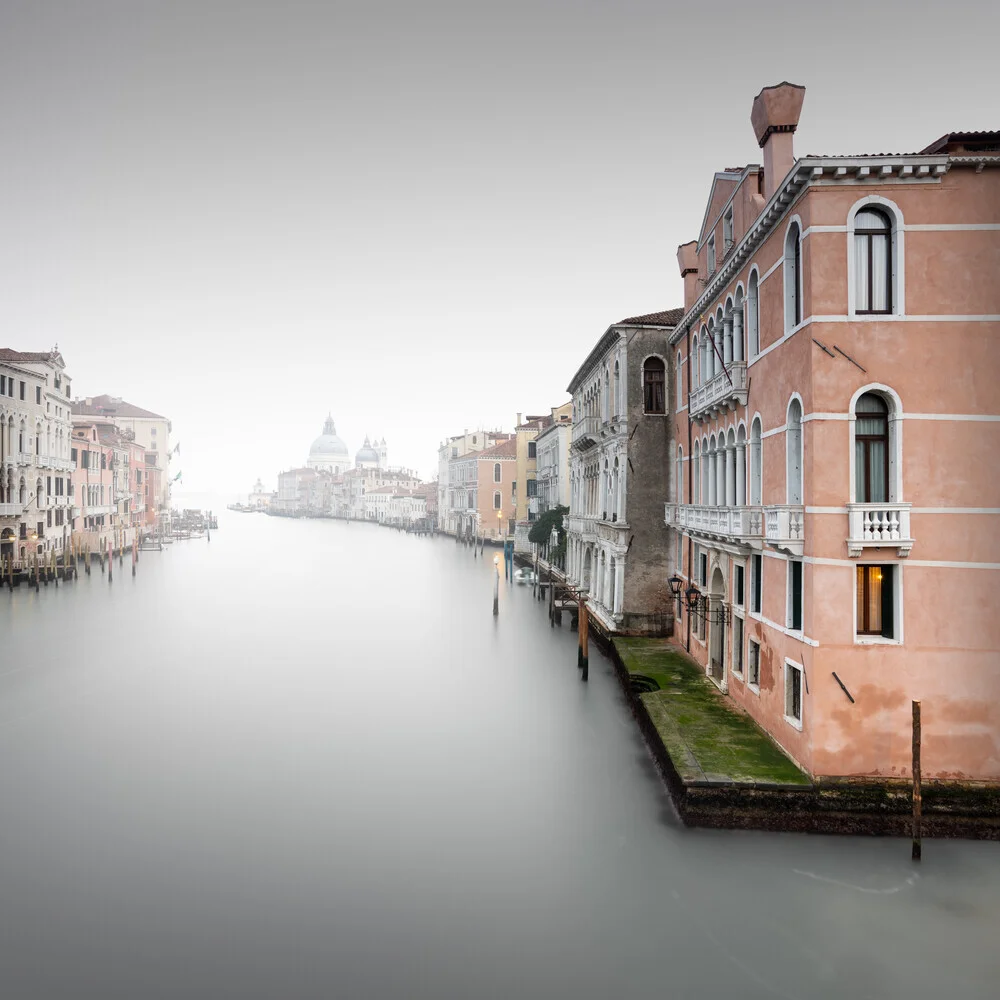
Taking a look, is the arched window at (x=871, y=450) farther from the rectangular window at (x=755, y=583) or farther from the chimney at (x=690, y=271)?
the chimney at (x=690, y=271)

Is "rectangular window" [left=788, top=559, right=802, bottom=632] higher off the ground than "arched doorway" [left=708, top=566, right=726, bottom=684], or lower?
higher

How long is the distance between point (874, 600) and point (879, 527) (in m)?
0.98

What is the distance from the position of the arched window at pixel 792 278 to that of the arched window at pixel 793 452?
3.81ft

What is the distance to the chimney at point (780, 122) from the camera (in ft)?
37.5

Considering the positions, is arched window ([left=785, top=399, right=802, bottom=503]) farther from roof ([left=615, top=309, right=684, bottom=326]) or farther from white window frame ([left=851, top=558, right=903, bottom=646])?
roof ([left=615, top=309, right=684, bottom=326])

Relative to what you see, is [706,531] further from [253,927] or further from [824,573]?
[253,927]

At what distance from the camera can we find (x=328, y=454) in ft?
627

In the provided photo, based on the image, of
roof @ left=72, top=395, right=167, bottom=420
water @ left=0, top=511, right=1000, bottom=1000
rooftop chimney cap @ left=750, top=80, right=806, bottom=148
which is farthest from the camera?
roof @ left=72, top=395, right=167, bottom=420

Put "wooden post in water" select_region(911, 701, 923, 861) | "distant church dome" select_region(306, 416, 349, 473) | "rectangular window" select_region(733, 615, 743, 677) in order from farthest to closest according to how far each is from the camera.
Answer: "distant church dome" select_region(306, 416, 349, 473)
"rectangular window" select_region(733, 615, 743, 677)
"wooden post in water" select_region(911, 701, 923, 861)

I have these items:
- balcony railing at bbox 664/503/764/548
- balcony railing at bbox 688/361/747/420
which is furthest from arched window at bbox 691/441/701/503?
balcony railing at bbox 688/361/747/420

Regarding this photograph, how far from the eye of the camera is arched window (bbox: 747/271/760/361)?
12477mm

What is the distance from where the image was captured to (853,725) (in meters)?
9.62

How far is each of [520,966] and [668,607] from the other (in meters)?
13.6

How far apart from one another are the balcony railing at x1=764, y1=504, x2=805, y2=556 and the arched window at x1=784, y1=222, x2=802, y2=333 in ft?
8.33
